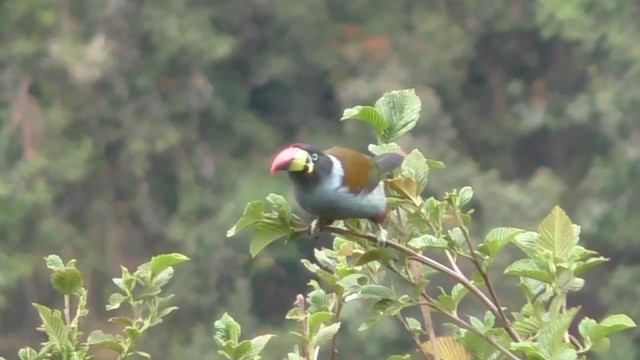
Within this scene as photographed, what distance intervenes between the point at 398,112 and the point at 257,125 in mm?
12568

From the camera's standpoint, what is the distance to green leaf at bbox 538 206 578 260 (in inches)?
59.4

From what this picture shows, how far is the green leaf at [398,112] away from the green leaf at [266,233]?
229 millimetres

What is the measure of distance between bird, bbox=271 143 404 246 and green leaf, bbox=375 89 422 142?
49 millimetres

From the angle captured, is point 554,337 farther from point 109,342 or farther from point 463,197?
point 109,342

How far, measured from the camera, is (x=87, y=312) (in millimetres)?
1592

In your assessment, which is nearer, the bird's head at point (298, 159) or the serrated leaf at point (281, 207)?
the serrated leaf at point (281, 207)

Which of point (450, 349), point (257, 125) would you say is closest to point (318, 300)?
point (450, 349)

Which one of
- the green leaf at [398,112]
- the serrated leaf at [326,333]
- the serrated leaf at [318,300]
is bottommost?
the serrated leaf at [326,333]

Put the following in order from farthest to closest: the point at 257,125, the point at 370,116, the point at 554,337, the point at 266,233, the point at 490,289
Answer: the point at 257,125, the point at 370,116, the point at 266,233, the point at 490,289, the point at 554,337

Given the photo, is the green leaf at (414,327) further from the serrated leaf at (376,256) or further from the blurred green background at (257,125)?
the blurred green background at (257,125)

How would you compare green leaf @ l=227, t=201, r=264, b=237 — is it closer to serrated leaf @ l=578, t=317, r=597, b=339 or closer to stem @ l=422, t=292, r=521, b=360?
stem @ l=422, t=292, r=521, b=360

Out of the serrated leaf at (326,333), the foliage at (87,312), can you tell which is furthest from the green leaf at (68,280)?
the serrated leaf at (326,333)

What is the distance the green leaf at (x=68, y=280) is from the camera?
1.54m

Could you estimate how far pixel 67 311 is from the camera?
5.12 feet
